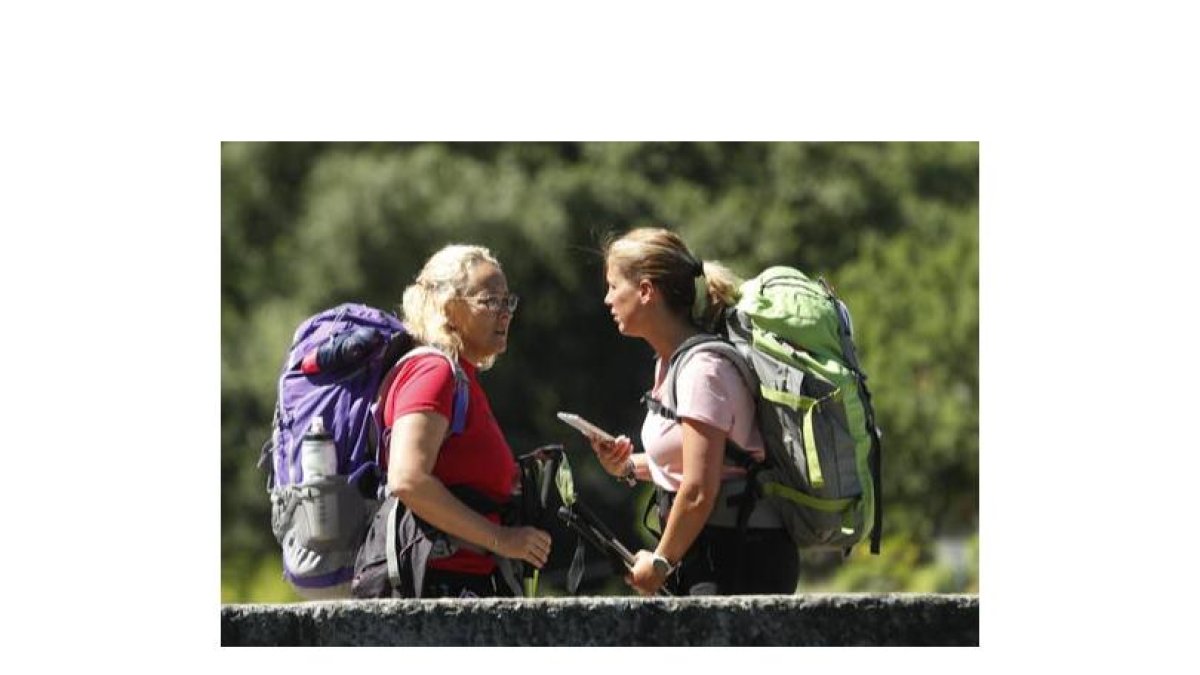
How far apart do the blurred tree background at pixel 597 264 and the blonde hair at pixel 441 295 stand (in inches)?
481

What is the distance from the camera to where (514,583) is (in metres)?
6.38

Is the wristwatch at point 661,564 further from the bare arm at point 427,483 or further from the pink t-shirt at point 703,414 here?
the bare arm at point 427,483

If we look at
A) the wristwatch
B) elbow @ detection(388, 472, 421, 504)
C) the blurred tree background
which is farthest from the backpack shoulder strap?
the blurred tree background

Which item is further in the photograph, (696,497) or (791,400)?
(791,400)

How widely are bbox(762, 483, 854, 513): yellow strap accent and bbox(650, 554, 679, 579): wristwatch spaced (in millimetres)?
386

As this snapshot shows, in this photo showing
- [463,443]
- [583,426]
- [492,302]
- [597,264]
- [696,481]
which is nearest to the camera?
[696,481]

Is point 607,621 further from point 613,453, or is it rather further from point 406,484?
point 613,453

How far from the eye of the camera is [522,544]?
20.4ft

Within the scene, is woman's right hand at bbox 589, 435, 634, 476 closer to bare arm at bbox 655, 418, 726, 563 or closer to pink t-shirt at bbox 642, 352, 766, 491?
pink t-shirt at bbox 642, 352, 766, 491

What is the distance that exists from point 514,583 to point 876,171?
2063 centimetres

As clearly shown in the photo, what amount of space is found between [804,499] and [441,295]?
1285mm

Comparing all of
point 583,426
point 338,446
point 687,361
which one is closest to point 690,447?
point 687,361

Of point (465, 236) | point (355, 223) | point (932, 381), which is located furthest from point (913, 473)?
point (355, 223)

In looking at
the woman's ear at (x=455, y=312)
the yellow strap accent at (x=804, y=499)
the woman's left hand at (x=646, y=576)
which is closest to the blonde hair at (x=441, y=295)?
the woman's ear at (x=455, y=312)
